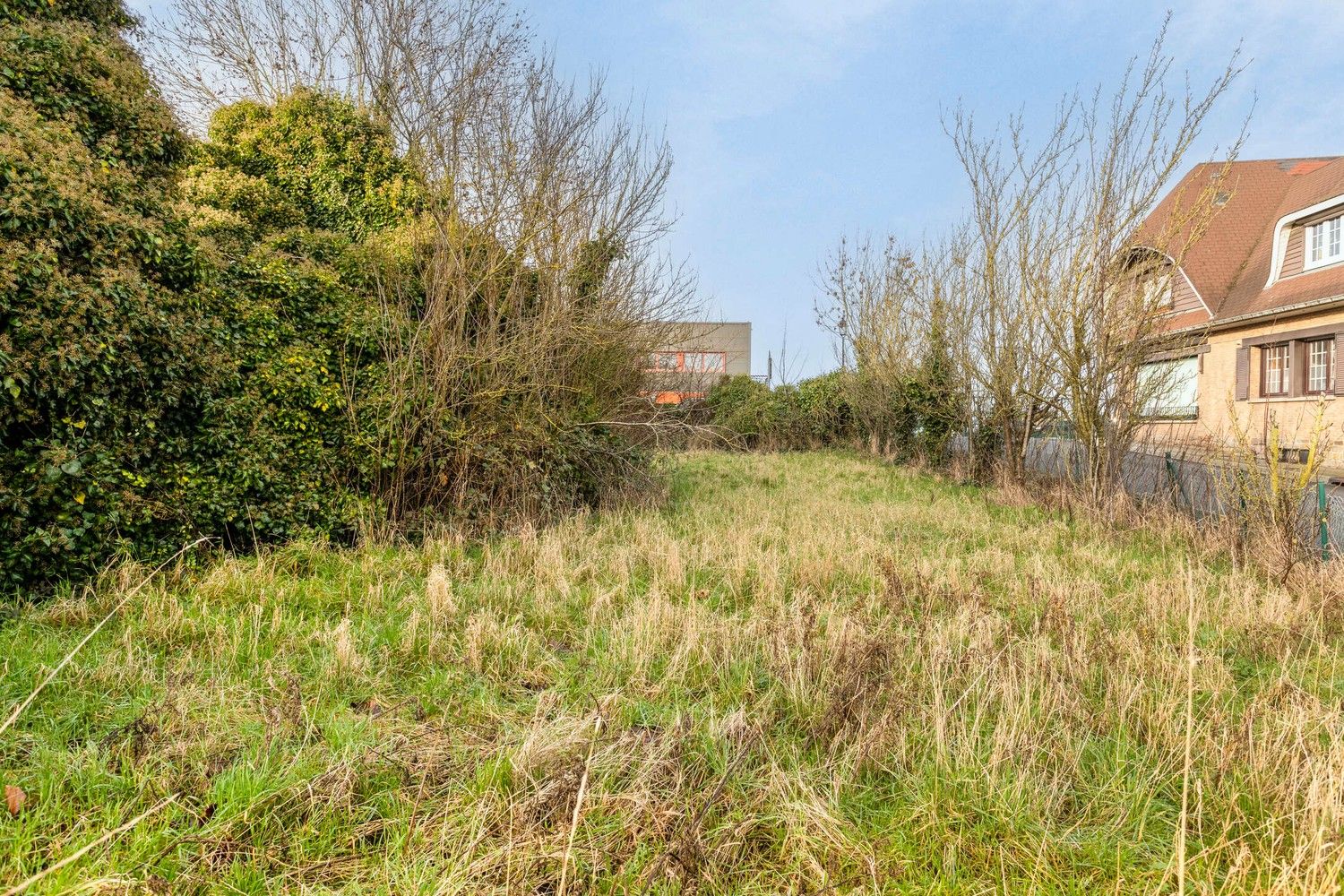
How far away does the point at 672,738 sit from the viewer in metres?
2.57

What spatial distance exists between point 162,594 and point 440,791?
2.85 meters

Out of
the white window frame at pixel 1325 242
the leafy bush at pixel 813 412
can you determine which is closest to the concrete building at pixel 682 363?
the leafy bush at pixel 813 412

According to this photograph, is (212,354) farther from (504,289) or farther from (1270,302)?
(1270,302)

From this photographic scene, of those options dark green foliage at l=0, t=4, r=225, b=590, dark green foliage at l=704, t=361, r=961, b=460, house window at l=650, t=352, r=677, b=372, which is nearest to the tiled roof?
dark green foliage at l=704, t=361, r=961, b=460

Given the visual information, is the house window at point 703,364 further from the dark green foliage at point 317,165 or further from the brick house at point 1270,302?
the brick house at point 1270,302

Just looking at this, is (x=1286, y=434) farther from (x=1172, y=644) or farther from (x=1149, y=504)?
(x=1172, y=644)

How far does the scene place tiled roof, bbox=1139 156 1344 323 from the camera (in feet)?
50.5

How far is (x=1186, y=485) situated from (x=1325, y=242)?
1280cm

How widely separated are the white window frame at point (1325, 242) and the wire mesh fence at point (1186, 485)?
9.09 m

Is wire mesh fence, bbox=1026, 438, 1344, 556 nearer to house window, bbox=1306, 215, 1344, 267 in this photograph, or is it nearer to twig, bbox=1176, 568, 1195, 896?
twig, bbox=1176, 568, 1195, 896

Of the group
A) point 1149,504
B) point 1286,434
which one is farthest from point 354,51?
point 1286,434

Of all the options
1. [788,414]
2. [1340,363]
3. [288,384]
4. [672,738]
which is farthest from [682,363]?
[1340,363]

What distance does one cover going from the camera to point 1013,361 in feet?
34.6

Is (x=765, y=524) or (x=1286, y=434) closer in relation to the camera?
(x=765, y=524)
